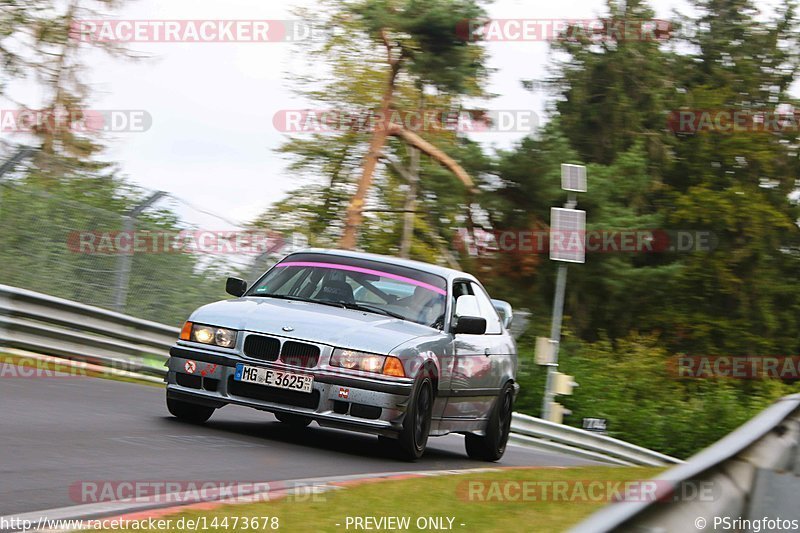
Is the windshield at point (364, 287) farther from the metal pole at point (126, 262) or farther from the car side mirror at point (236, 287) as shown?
the metal pole at point (126, 262)

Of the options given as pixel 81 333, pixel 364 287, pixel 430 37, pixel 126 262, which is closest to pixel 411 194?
pixel 430 37

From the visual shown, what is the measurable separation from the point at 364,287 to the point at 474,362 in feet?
3.88

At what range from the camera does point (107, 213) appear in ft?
53.2

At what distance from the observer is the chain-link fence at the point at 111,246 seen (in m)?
15.5

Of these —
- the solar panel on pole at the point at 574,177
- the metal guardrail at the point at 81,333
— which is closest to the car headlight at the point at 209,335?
the metal guardrail at the point at 81,333

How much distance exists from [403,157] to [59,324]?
98.2 feet

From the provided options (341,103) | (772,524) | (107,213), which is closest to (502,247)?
(341,103)

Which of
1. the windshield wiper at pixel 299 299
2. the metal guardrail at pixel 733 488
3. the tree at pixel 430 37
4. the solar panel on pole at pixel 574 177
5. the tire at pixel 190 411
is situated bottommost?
the tire at pixel 190 411

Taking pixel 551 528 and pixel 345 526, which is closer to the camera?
pixel 345 526

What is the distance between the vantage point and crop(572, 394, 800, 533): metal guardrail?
311 cm

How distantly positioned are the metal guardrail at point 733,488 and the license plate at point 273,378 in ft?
16.1

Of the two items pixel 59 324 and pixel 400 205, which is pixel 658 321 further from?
pixel 59 324

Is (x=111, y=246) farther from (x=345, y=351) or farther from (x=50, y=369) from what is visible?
(x=345, y=351)

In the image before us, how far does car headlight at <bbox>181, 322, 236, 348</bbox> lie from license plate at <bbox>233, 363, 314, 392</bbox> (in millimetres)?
232
